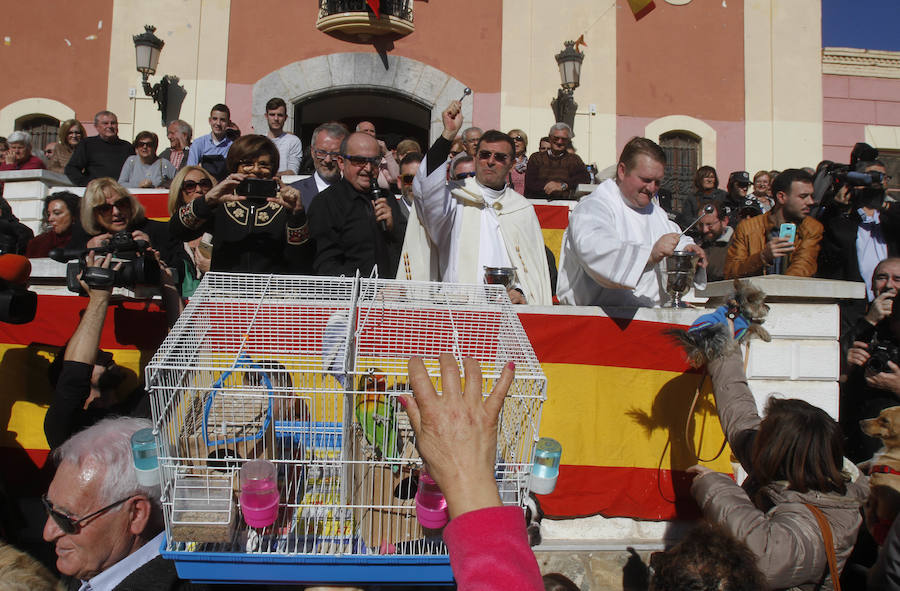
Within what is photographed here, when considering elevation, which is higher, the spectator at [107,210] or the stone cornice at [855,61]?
the stone cornice at [855,61]

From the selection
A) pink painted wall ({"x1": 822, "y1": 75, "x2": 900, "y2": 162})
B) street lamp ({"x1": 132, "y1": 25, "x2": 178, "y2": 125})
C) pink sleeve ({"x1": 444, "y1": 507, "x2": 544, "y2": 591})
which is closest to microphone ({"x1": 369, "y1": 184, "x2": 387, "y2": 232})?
pink sleeve ({"x1": 444, "y1": 507, "x2": 544, "y2": 591})

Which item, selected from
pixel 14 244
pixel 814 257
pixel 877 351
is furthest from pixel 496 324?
pixel 814 257

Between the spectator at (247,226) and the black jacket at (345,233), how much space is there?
0.20 meters

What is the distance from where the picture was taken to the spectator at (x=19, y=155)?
8.38 metres

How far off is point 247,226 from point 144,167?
5.18 metres

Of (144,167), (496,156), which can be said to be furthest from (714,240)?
(144,167)

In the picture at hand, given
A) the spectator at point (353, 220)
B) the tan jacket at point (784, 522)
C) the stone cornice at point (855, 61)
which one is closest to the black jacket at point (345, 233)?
the spectator at point (353, 220)

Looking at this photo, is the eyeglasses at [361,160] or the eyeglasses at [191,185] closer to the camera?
the eyeglasses at [361,160]

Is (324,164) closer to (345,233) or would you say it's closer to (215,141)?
(345,233)

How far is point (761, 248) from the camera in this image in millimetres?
5020

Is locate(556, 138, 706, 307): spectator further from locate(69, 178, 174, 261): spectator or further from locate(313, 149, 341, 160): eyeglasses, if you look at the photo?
locate(69, 178, 174, 261): spectator

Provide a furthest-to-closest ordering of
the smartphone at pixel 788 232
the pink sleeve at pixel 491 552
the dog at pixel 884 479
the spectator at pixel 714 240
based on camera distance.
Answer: the spectator at pixel 714 240, the smartphone at pixel 788 232, the dog at pixel 884 479, the pink sleeve at pixel 491 552

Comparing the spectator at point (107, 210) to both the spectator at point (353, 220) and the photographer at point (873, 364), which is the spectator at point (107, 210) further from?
the photographer at point (873, 364)

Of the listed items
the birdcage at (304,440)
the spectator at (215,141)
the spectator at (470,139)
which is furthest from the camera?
the spectator at (215,141)
